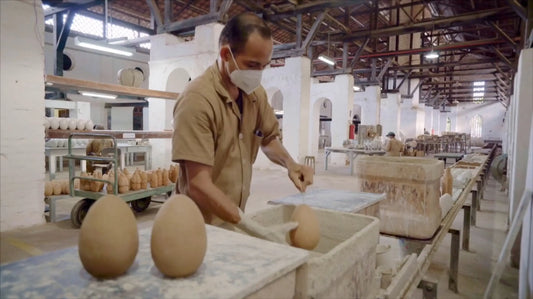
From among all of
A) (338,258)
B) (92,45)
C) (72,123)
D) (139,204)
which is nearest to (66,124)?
(72,123)

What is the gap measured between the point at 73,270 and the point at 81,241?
9 cm

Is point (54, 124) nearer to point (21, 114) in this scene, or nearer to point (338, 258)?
point (21, 114)

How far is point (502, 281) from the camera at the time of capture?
3854mm

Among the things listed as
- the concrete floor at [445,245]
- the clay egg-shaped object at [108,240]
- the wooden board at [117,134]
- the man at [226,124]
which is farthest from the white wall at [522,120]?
the wooden board at [117,134]

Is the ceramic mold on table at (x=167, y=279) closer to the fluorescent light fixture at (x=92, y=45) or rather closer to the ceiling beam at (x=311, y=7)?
the fluorescent light fixture at (x=92, y=45)

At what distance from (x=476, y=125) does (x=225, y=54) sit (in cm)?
3811

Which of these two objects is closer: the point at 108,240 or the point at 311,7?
the point at 108,240

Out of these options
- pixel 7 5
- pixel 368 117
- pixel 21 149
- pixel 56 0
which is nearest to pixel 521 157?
pixel 21 149

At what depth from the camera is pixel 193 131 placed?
1577 millimetres

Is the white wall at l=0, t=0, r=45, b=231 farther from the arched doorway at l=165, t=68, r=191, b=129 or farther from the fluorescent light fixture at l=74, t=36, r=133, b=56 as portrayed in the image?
the arched doorway at l=165, t=68, r=191, b=129

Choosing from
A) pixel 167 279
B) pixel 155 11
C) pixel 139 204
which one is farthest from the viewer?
pixel 155 11

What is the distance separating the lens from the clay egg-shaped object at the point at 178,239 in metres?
0.94

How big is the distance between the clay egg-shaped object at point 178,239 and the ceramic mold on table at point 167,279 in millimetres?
36

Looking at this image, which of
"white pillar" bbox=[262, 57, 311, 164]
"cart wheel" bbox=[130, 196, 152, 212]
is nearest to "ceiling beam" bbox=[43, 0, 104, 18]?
"cart wheel" bbox=[130, 196, 152, 212]
